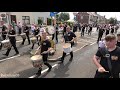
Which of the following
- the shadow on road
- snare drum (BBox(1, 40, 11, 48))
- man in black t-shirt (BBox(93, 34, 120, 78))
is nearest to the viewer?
man in black t-shirt (BBox(93, 34, 120, 78))

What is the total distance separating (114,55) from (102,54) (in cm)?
25

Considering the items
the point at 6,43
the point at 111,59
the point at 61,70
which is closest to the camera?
the point at 111,59

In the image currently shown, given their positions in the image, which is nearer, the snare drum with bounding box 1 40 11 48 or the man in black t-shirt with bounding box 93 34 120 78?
the man in black t-shirt with bounding box 93 34 120 78

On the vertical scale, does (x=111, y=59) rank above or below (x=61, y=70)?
above

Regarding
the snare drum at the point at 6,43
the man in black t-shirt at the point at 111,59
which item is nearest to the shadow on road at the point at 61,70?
the man in black t-shirt at the point at 111,59

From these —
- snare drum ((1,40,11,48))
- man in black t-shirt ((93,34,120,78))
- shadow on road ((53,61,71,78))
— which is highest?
man in black t-shirt ((93,34,120,78))

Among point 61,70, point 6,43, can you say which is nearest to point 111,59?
point 61,70

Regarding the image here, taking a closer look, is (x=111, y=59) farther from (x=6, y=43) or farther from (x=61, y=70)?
(x=6, y=43)

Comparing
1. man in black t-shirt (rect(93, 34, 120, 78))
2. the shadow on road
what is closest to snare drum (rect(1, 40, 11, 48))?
the shadow on road

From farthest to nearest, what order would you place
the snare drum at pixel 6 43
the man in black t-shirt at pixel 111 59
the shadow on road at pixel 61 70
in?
the snare drum at pixel 6 43 < the shadow on road at pixel 61 70 < the man in black t-shirt at pixel 111 59

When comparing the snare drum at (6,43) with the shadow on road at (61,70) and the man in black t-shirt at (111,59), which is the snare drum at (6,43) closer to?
the shadow on road at (61,70)

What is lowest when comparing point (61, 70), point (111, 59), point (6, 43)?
point (61, 70)

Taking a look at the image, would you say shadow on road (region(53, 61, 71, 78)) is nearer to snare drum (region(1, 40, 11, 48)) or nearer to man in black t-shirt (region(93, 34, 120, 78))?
man in black t-shirt (region(93, 34, 120, 78))
